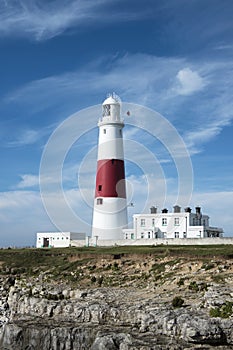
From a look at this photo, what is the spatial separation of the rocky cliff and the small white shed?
29733mm

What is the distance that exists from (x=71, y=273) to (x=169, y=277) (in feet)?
38.5

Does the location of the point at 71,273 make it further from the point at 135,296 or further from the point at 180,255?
the point at 135,296

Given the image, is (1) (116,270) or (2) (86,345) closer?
(2) (86,345)

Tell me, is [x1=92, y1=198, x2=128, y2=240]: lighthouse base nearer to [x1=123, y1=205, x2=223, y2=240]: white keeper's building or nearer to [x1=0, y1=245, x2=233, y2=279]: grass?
[x1=123, y1=205, x2=223, y2=240]: white keeper's building

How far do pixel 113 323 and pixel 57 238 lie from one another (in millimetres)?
47273

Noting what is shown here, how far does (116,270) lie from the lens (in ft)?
152

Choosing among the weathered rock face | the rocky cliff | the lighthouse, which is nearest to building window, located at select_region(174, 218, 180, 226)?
→ the lighthouse

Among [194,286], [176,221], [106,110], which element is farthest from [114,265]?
[106,110]

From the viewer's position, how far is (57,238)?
74188mm

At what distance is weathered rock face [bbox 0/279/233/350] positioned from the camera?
77.0ft

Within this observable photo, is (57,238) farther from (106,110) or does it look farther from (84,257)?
(84,257)

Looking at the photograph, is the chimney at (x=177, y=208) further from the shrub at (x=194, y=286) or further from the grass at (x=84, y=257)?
the shrub at (x=194, y=286)

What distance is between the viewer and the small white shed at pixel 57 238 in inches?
2842

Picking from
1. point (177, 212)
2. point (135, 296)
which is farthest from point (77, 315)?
point (177, 212)
